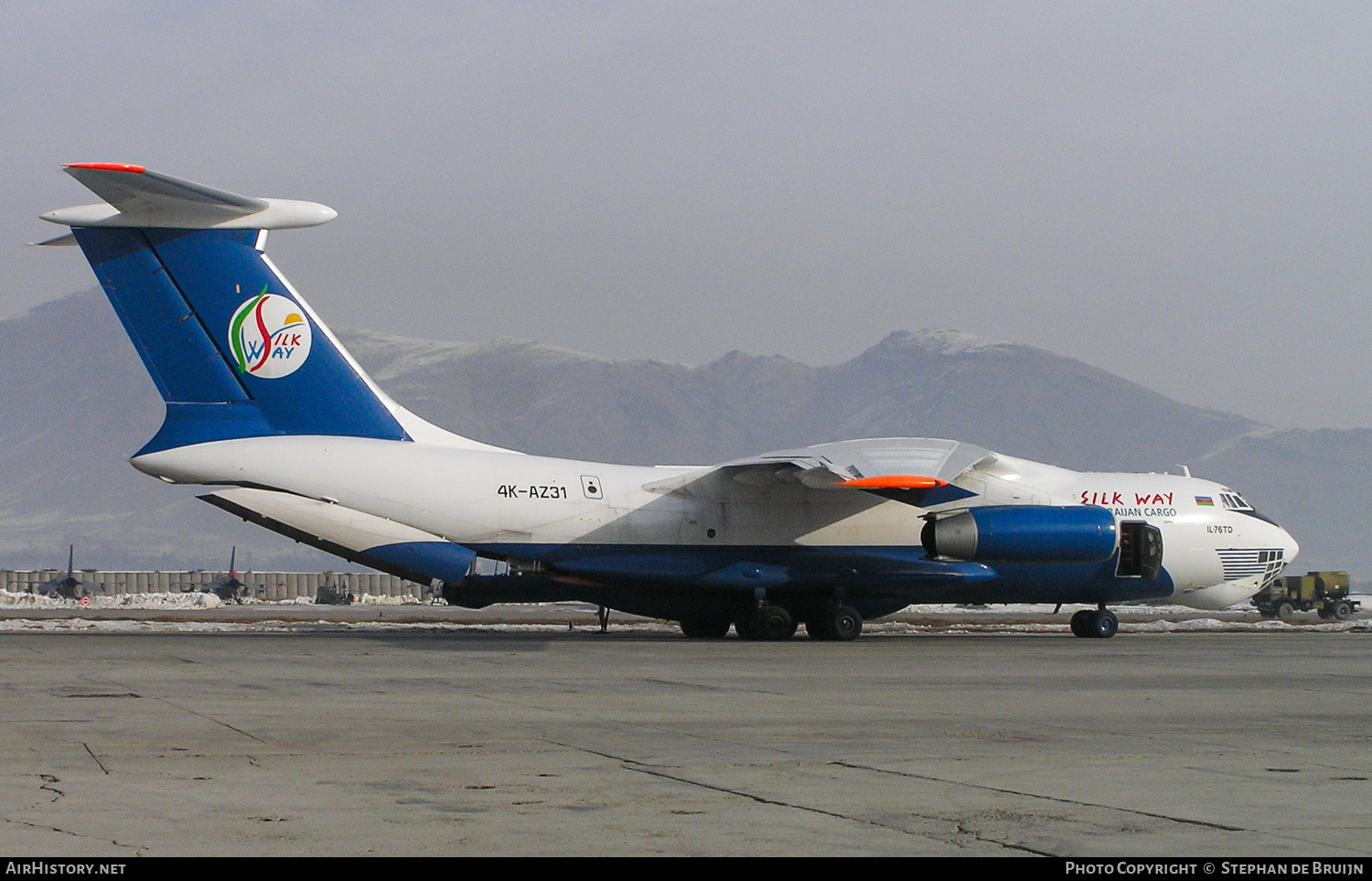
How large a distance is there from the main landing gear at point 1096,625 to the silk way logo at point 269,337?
1332 cm

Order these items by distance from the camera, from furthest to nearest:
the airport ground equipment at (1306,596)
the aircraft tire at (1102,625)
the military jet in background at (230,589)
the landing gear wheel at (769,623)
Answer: the military jet in background at (230,589) → the airport ground equipment at (1306,596) → the aircraft tire at (1102,625) → the landing gear wheel at (769,623)

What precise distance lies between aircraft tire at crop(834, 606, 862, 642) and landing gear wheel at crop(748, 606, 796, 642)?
746 mm

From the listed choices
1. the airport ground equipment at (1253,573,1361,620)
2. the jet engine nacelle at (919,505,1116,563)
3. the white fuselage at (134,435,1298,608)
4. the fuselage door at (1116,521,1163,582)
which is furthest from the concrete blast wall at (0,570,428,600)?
the jet engine nacelle at (919,505,1116,563)

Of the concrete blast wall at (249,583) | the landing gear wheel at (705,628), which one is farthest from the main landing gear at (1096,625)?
the concrete blast wall at (249,583)

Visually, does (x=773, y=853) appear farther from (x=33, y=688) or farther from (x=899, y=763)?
(x=33, y=688)

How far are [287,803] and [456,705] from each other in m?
4.73

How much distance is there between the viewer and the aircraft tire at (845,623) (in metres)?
21.8

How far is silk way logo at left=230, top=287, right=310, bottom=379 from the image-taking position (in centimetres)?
1939

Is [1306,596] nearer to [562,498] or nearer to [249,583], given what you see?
[562,498]

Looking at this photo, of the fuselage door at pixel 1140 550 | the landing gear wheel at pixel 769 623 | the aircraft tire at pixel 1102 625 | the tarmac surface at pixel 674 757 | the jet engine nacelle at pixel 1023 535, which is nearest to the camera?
the tarmac surface at pixel 674 757

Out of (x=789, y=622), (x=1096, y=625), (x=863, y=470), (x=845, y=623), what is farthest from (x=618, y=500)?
(x=1096, y=625)

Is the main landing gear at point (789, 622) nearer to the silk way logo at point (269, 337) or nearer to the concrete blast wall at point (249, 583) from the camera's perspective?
the silk way logo at point (269, 337)

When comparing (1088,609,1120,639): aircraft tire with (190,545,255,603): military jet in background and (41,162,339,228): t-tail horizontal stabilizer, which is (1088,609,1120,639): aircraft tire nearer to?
(41,162,339,228): t-tail horizontal stabilizer

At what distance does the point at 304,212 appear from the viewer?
1911 cm
